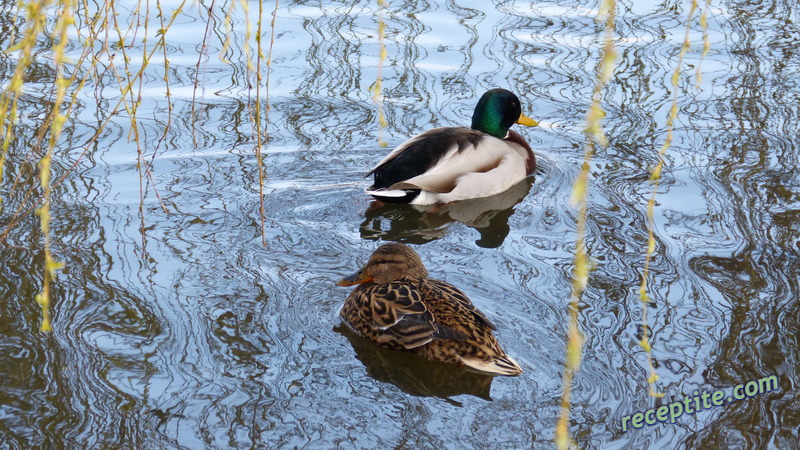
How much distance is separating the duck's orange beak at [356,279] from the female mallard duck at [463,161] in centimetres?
119

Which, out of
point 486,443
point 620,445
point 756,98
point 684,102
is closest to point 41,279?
point 486,443

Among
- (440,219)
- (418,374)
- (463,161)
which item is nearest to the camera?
(418,374)

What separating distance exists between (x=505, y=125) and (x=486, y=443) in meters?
3.79

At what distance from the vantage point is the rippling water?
394cm

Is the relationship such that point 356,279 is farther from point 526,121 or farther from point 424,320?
point 526,121

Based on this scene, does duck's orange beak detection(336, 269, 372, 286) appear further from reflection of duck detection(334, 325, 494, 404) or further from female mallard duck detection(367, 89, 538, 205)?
female mallard duck detection(367, 89, 538, 205)

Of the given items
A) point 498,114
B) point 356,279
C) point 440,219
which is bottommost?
point 440,219

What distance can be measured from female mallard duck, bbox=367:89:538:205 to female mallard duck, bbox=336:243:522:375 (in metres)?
1.39

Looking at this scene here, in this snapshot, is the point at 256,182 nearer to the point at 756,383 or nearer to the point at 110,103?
the point at 110,103

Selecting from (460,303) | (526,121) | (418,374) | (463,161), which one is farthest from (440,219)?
(418,374)

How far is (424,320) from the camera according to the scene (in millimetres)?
4520

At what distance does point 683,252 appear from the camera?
5.38 m

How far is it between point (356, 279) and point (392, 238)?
918 mm

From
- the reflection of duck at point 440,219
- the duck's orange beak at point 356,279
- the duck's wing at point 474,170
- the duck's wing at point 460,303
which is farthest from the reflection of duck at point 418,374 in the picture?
the duck's wing at point 474,170
